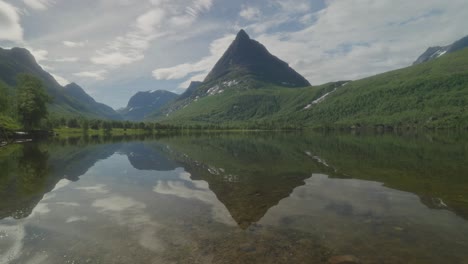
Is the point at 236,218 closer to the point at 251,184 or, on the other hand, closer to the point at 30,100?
the point at 251,184

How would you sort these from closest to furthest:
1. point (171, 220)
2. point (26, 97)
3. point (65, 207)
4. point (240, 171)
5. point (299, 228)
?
point (299, 228) → point (171, 220) → point (65, 207) → point (240, 171) → point (26, 97)

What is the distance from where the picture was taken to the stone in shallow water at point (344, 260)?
13.2 meters

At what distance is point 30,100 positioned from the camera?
4796 inches

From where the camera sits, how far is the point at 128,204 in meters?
24.2

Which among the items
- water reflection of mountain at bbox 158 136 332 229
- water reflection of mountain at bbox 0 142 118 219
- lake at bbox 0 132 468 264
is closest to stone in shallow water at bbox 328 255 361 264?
lake at bbox 0 132 468 264

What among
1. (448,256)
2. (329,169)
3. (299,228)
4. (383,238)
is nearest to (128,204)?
(299,228)

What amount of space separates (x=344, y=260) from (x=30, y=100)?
140 m

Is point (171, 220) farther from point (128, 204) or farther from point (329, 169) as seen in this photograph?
point (329, 169)

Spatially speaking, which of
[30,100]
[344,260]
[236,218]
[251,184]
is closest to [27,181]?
[251,184]

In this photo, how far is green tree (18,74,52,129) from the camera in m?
121

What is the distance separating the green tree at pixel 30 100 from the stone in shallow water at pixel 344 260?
137m

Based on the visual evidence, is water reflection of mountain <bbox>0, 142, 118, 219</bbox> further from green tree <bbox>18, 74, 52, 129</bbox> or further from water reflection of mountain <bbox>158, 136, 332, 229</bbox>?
green tree <bbox>18, 74, 52, 129</bbox>

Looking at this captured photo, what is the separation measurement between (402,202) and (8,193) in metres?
32.6

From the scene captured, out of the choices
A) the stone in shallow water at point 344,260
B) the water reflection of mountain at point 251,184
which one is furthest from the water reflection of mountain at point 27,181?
the stone in shallow water at point 344,260
